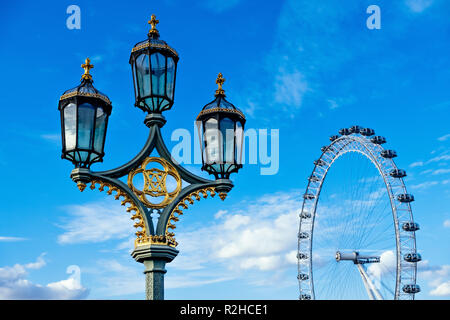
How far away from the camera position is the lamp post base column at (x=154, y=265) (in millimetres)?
5877

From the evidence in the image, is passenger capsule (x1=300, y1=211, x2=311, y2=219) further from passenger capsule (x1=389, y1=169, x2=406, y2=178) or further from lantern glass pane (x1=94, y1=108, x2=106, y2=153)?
lantern glass pane (x1=94, y1=108, x2=106, y2=153)

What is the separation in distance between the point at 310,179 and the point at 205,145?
39991mm

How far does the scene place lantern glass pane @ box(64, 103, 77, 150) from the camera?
595 cm

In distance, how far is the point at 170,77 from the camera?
6562 millimetres

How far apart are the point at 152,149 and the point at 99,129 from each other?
59 cm

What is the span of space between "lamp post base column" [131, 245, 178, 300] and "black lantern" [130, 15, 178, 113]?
155 cm

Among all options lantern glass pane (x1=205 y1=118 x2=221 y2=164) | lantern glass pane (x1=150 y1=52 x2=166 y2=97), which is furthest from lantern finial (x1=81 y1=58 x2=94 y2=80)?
lantern glass pane (x1=205 y1=118 x2=221 y2=164)

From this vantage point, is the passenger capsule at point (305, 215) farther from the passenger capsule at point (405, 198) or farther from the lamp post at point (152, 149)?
the lamp post at point (152, 149)

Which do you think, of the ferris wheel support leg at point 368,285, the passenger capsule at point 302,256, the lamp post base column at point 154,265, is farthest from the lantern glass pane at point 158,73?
the passenger capsule at point 302,256

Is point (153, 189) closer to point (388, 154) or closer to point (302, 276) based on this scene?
point (388, 154)

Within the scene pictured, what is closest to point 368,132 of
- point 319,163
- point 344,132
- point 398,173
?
point 344,132

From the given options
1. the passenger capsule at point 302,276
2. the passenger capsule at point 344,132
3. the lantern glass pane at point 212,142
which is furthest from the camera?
the passenger capsule at point 302,276
